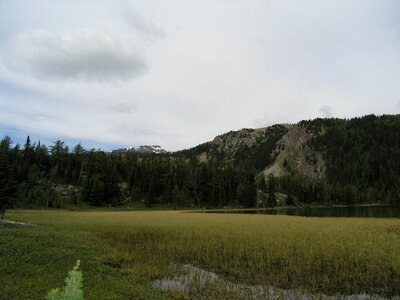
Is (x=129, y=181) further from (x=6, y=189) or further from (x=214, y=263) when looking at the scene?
(x=214, y=263)

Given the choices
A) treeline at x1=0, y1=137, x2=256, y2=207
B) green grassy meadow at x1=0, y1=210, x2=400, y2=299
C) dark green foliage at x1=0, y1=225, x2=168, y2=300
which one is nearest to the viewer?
dark green foliage at x1=0, y1=225, x2=168, y2=300

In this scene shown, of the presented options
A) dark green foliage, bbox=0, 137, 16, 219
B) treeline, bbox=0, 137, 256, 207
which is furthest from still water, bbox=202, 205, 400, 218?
dark green foliage, bbox=0, 137, 16, 219

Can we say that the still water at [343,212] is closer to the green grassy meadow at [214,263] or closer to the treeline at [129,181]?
the treeline at [129,181]

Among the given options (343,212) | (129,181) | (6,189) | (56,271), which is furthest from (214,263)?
(129,181)

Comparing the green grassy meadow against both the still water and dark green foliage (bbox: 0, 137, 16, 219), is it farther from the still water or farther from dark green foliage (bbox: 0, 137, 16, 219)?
the still water

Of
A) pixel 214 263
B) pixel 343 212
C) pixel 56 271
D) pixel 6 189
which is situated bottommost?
pixel 56 271

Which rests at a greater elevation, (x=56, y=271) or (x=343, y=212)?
(x=343, y=212)

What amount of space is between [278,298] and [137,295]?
691 centimetres

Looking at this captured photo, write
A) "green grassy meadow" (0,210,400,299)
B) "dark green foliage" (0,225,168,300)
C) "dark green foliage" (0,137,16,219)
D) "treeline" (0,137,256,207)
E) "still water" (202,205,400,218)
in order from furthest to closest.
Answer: "treeline" (0,137,256,207) → "still water" (202,205,400,218) → "dark green foliage" (0,137,16,219) → "green grassy meadow" (0,210,400,299) → "dark green foliage" (0,225,168,300)

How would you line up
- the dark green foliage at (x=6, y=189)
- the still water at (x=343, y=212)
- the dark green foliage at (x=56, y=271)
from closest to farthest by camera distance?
the dark green foliage at (x=56, y=271) → the dark green foliage at (x=6, y=189) → the still water at (x=343, y=212)

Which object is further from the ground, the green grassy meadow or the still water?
the still water

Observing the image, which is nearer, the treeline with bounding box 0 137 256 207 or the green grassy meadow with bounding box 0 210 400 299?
the green grassy meadow with bounding box 0 210 400 299

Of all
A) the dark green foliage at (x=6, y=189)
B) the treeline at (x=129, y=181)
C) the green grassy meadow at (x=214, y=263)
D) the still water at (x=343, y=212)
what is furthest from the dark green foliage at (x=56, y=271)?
the treeline at (x=129, y=181)

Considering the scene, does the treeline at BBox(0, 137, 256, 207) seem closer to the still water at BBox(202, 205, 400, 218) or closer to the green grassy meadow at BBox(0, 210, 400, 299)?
the still water at BBox(202, 205, 400, 218)
